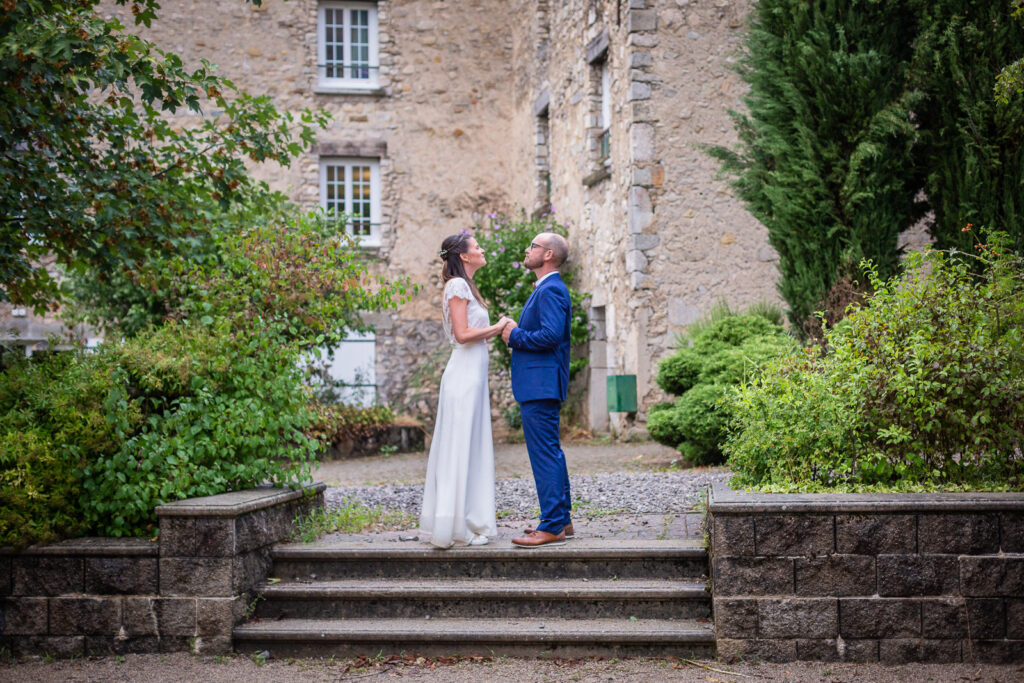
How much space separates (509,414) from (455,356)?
31.1ft

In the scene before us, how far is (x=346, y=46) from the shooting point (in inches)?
683

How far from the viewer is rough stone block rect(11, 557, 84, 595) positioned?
5.08 meters

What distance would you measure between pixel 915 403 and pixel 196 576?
3.74m

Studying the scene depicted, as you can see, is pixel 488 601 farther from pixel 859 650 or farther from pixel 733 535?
pixel 859 650

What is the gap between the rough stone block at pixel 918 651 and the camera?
4.56 meters

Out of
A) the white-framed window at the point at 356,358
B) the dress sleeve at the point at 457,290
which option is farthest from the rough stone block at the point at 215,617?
the white-framed window at the point at 356,358

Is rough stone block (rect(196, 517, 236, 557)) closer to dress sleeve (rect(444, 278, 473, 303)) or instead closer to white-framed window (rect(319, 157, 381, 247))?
dress sleeve (rect(444, 278, 473, 303))

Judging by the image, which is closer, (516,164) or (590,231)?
(590,231)

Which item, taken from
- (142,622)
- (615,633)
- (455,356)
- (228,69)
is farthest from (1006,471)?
(228,69)

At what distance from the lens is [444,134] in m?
Result: 17.3

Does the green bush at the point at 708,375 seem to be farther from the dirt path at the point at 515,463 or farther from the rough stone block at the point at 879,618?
the rough stone block at the point at 879,618

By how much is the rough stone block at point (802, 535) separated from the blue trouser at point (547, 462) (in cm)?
121

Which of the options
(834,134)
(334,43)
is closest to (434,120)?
(334,43)

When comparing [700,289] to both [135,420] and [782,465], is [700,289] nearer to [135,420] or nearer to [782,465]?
[782,465]
